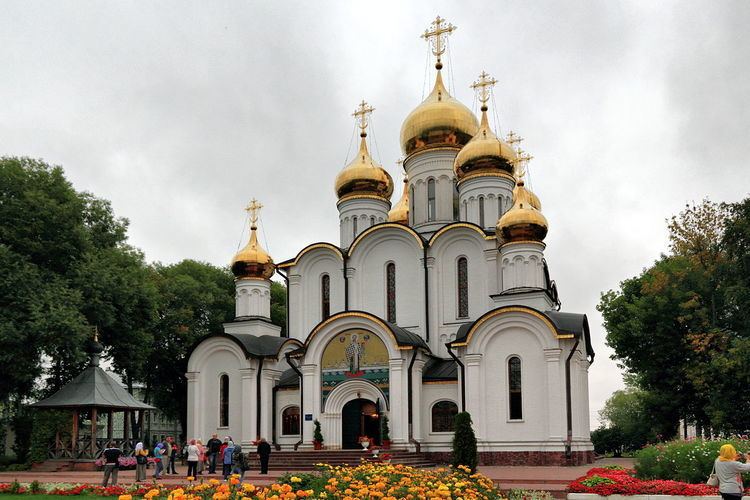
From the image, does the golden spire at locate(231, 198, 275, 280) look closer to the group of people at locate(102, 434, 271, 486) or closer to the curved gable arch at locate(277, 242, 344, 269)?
the curved gable arch at locate(277, 242, 344, 269)

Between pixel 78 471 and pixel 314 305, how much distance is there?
9.71 m

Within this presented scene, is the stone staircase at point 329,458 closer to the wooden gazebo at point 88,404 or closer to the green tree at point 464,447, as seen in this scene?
the green tree at point 464,447

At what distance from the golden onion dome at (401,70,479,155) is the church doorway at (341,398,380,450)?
35.8ft

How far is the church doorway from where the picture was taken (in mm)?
24781

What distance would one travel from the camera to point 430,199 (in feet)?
99.7

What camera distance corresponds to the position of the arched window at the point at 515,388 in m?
23.4

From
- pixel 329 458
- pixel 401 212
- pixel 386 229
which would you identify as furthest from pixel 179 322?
pixel 329 458

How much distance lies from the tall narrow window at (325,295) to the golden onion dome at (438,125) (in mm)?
6315

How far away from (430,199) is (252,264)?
7.28m

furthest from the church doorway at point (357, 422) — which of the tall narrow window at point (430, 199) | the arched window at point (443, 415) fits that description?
the tall narrow window at point (430, 199)

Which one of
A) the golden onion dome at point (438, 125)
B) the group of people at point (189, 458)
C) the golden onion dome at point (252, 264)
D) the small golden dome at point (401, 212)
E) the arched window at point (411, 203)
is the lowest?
the group of people at point (189, 458)

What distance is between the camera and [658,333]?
31.2 metres

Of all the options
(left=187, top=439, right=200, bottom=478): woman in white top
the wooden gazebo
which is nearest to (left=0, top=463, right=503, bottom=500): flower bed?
(left=187, top=439, right=200, bottom=478): woman in white top

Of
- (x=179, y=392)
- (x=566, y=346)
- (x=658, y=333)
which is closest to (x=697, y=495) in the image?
(x=566, y=346)
